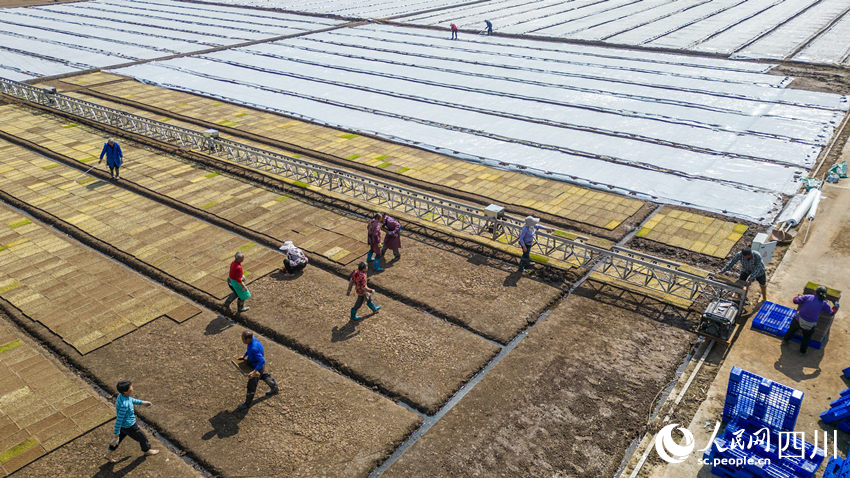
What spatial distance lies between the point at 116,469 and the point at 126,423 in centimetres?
94

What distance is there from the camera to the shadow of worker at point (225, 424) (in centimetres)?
1008

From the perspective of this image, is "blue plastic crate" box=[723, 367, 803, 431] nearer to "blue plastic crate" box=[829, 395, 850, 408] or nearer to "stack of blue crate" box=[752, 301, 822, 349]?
"blue plastic crate" box=[829, 395, 850, 408]

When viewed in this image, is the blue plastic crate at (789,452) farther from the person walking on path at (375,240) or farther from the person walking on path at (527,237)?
the person walking on path at (375,240)

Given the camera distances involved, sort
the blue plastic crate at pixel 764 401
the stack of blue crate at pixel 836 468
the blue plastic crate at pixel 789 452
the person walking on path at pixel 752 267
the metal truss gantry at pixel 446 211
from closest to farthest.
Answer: the stack of blue crate at pixel 836 468 → the blue plastic crate at pixel 789 452 → the blue plastic crate at pixel 764 401 → the person walking on path at pixel 752 267 → the metal truss gantry at pixel 446 211

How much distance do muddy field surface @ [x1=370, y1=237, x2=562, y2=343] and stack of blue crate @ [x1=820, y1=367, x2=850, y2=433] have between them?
18.9ft

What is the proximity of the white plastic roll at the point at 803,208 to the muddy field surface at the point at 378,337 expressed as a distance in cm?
1053

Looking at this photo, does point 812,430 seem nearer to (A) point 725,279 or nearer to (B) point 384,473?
(A) point 725,279

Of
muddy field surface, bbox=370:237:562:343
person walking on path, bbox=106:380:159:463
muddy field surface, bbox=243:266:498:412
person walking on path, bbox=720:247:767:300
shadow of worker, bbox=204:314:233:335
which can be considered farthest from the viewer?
muddy field surface, bbox=370:237:562:343

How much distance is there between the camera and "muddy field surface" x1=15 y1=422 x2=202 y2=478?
9.41m

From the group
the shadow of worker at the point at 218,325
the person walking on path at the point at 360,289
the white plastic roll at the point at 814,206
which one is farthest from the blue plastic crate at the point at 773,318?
the shadow of worker at the point at 218,325

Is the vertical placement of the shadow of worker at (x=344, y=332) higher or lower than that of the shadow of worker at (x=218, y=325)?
higher

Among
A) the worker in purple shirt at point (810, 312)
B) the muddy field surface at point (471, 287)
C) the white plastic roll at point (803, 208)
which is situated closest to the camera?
the worker in purple shirt at point (810, 312)

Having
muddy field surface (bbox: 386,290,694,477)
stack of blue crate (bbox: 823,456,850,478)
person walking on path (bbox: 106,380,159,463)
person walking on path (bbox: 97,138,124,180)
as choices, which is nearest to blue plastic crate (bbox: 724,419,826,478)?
stack of blue crate (bbox: 823,456,850,478)

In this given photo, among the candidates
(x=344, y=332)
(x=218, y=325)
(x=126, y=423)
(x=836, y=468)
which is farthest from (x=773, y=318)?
(x=126, y=423)
